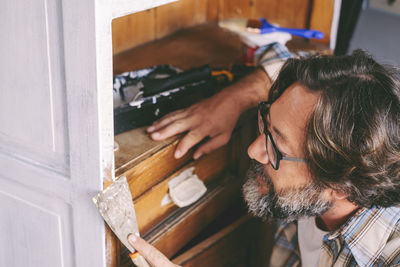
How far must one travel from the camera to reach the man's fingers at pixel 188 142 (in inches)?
55.1

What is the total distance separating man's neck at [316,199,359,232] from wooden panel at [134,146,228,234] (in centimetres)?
39

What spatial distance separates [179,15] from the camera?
7.36 feet

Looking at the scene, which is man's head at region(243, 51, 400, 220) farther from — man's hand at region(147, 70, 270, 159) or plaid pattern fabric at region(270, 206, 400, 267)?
man's hand at region(147, 70, 270, 159)

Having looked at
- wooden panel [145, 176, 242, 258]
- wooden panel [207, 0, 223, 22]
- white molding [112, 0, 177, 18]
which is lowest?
wooden panel [145, 176, 242, 258]

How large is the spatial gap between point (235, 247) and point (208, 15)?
1218 mm

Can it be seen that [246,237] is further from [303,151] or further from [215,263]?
[303,151]

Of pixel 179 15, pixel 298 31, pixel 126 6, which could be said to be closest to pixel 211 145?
pixel 126 6

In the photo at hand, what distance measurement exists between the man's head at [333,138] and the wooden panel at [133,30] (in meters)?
0.81

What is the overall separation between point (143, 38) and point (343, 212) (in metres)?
1.13

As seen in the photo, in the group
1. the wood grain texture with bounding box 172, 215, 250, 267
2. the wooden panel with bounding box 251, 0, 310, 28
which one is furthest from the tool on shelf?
the wooden panel with bounding box 251, 0, 310, 28

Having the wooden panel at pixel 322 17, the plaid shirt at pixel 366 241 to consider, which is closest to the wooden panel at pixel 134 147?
the plaid shirt at pixel 366 241

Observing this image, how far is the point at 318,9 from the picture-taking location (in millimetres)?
2189

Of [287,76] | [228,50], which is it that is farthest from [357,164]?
[228,50]

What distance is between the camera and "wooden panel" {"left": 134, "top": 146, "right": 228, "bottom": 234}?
53.4 inches
